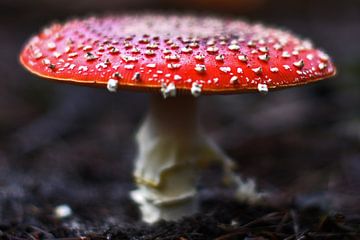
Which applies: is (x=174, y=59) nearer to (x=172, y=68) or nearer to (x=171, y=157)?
(x=172, y=68)

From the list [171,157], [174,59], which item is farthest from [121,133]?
[174,59]

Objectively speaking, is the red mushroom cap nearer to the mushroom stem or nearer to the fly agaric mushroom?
the fly agaric mushroom

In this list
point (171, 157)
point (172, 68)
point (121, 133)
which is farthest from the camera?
point (121, 133)

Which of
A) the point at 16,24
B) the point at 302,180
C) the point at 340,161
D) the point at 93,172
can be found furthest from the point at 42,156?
the point at 16,24

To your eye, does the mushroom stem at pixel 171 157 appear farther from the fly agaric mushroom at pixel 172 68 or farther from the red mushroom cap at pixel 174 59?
the red mushroom cap at pixel 174 59

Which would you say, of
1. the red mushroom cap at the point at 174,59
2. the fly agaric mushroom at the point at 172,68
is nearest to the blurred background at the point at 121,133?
the fly agaric mushroom at the point at 172,68

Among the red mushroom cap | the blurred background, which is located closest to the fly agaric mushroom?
the red mushroom cap

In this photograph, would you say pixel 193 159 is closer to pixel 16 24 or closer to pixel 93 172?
pixel 93 172
